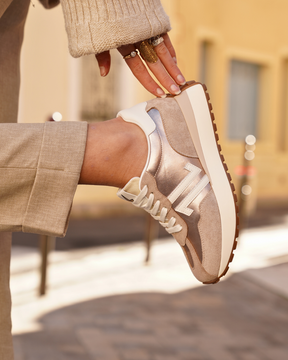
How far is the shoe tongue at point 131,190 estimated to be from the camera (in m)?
1.26

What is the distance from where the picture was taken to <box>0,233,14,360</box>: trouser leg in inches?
52.2

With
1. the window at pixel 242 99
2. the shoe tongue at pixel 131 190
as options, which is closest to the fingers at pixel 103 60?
the shoe tongue at pixel 131 190

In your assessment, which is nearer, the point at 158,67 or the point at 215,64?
the point at 158,67

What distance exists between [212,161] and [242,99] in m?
10.9

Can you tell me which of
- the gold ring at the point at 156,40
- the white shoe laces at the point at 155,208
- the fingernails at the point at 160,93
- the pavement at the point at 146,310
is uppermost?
the gold ring at the point at 156,40

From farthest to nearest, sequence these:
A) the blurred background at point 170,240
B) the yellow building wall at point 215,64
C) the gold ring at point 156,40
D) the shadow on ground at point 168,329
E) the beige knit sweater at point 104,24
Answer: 1. the yellow building wall at point 215,64
2. the blurred background at point 170,240
3. the shadow on ground at point 168,329
4. the gold ring at point 156,40
5. the beige knit sweater at point 104,24

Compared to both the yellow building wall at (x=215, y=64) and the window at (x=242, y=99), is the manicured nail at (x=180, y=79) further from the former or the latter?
the window at (x=242, y=99)

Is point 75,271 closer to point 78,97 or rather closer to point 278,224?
point 278,224

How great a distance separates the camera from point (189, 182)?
1.33m

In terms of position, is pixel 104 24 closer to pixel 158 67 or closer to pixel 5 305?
pixel 158 67

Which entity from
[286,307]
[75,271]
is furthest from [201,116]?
[75,271]

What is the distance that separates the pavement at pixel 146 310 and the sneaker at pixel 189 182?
1.13 metres

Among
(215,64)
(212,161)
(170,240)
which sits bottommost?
(170,240)

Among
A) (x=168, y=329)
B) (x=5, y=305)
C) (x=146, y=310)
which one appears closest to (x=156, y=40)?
(x=5, y=305)
